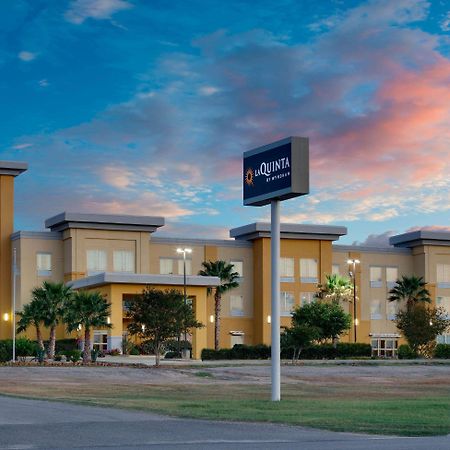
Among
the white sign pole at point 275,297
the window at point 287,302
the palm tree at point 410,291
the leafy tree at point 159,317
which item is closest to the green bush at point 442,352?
the palm tree at point 410,291

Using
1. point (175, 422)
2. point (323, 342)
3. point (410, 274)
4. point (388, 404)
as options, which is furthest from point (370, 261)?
point (175, 422)

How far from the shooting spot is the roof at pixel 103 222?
96.6 meters

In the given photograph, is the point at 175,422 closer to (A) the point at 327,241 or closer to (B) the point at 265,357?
(B) the point at 265,357

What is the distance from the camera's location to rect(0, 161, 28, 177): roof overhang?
323 ft

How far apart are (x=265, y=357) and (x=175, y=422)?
60.0m

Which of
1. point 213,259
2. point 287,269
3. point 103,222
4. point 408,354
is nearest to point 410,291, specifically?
point 287,269

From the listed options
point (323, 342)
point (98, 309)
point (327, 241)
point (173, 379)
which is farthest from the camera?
point (327, 241)

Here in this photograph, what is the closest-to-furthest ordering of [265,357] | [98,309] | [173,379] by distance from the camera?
[173,379], [98,309], [265,357]

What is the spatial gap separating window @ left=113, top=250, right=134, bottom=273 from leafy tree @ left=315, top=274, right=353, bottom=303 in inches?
758

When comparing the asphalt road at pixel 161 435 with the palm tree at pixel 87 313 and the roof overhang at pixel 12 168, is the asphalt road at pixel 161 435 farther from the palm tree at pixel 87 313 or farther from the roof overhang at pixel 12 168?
the roof overhang at pixel 12 168

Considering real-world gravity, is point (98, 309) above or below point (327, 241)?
below

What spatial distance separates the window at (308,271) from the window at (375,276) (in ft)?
24.7

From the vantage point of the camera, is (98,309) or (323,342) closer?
(98,309)

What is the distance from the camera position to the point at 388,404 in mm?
32562
